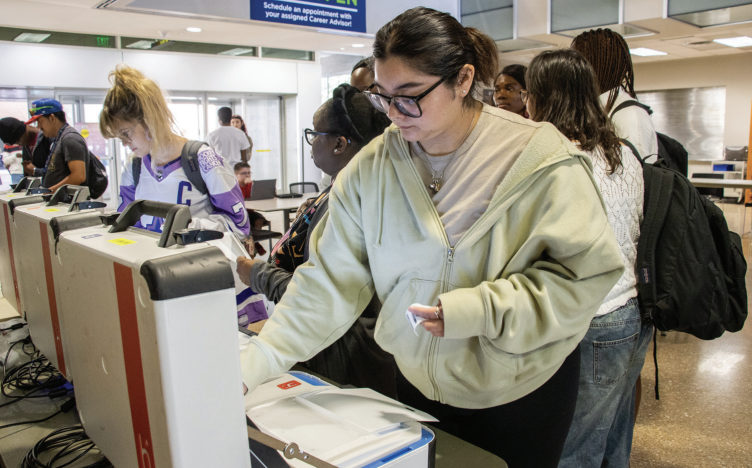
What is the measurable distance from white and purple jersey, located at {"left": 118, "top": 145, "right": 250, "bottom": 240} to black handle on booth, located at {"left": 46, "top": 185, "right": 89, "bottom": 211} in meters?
0.56

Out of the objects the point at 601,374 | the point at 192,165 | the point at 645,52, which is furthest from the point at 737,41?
the point at 192,165

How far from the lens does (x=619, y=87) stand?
5.76 feet

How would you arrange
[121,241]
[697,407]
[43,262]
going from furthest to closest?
[697,407] → [43,262] → [121,241]

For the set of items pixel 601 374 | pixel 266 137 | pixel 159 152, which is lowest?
pixel 601 374

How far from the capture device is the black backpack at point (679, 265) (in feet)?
4.90

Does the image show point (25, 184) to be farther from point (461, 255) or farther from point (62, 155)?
point (461, 255)

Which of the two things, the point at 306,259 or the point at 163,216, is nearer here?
the point at 163,216

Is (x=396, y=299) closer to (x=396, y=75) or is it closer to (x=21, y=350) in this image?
(x=396, y=75)

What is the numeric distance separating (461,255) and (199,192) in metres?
1.40

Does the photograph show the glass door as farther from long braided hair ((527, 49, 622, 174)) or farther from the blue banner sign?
long braided hair ((527, 49, 622, 174))

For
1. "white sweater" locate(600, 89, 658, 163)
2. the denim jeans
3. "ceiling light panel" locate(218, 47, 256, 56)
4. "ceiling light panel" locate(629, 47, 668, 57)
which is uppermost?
"ceiling light panel" locate(218, 47, 256, 56)

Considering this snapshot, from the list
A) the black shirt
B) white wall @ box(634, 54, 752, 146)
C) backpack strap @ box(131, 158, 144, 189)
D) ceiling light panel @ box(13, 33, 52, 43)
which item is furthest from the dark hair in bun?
white wall @ box(634, 54, 752, 146)

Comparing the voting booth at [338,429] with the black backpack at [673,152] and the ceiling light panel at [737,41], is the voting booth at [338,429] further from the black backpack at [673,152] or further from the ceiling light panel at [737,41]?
the ceiling light panel at [737,41]

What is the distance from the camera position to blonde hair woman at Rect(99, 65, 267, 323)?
6.57 feet
